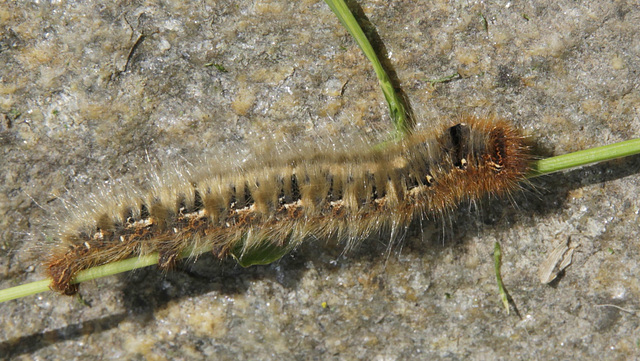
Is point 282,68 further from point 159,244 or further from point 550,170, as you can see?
point 550,170

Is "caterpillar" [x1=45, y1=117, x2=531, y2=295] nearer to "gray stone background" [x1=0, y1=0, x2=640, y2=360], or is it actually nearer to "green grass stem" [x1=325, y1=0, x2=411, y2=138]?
"green grass stem" [x1=325, y1=0, x2=411, y2=138]

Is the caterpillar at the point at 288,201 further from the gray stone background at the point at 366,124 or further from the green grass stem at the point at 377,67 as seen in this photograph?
the gray stone background at the point at 366,124

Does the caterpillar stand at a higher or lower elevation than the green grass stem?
lower

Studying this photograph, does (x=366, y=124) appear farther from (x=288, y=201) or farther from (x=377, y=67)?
(x=288, y=201)

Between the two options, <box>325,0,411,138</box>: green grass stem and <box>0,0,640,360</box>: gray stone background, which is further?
<box>0,0,640,360</box>: gray stone background

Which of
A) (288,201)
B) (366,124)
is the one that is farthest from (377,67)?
(288,201)

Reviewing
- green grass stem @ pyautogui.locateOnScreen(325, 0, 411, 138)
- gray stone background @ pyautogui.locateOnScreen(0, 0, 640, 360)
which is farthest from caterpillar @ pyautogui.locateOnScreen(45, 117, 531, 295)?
gray stone background @ pyautogui.locateOnScreen(0, 0, 640, 360)
